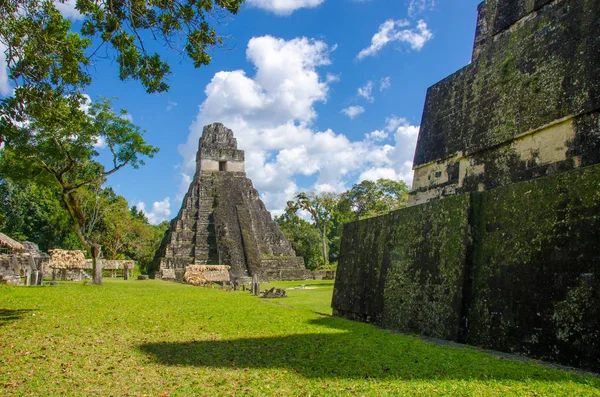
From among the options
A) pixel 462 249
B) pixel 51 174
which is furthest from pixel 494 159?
pixel 51 174

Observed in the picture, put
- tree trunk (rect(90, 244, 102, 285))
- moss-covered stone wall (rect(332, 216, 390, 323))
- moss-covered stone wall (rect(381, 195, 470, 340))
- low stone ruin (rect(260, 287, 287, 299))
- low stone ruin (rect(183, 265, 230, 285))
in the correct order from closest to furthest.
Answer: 1. moss-covered stone wall (rect(381, 195, 470, 340))
2. moss-covered stone wall (rect(332, 216, 390, 323))
3. low stone ruin (rect(260, 287, 287, 299))
4. tree trunk (rect(90, 244, 102, 285))
5. low stone ruin (rect(183, 265, 230, 285))

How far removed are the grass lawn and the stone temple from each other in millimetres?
16122

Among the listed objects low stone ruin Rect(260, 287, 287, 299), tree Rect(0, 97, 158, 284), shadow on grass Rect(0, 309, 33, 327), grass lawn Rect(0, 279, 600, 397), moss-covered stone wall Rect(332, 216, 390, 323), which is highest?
tree Rect(0, 97, 158, 284)

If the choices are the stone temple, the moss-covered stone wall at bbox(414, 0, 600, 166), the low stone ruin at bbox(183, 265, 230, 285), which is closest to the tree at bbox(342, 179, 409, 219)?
the stone temple

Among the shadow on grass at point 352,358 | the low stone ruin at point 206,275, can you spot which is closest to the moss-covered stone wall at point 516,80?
the shadow on grass at point 352,358

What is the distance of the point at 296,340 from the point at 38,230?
3818 centimetres

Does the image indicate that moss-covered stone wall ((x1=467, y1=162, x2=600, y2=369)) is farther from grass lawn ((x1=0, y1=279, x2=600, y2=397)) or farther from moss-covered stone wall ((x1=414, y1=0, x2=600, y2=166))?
moss-covered stone wall ((x1=414, y1=0, x2=600, y2=166))

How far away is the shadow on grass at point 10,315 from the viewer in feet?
24.2

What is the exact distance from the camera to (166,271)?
2367 cm

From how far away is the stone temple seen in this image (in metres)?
25.2

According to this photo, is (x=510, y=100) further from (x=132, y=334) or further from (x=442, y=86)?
(x=132, y=334)

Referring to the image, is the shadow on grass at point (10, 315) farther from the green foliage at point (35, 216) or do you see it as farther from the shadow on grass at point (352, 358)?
the green foliage at point (35, 216)

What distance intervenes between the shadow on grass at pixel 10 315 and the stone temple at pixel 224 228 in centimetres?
1477

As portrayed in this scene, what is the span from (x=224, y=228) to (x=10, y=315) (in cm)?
1884
